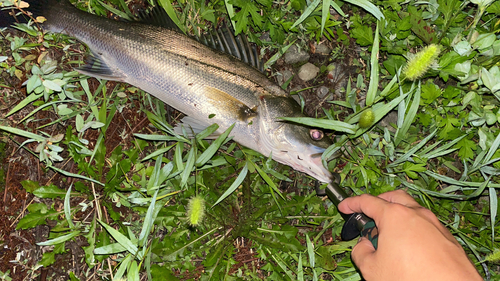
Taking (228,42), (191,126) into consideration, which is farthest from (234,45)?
(191,126)

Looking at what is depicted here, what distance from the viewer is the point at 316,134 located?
341 centimetres

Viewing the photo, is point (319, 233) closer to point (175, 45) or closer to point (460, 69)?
point (460, 69)

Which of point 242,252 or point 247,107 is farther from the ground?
point 247,107

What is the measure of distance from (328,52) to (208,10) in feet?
5.05

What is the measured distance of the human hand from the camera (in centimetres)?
227

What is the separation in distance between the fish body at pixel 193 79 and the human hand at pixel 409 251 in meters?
0.87

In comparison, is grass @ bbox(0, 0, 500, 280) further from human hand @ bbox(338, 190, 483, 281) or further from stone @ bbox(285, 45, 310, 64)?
human hand @ bbox(338, 190, 483, 281)

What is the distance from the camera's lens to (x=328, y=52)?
13.0 ft

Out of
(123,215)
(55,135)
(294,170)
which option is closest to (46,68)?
(55,135)

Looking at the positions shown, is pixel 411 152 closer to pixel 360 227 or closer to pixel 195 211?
pixel 360 227

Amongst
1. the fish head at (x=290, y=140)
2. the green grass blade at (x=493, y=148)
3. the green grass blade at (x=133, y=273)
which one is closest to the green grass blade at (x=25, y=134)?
the green grass blade at (x=133, y=273)

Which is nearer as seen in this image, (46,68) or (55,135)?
(46,68)

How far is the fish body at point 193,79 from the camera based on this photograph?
11.0ft

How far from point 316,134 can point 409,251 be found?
1464 millimetres
